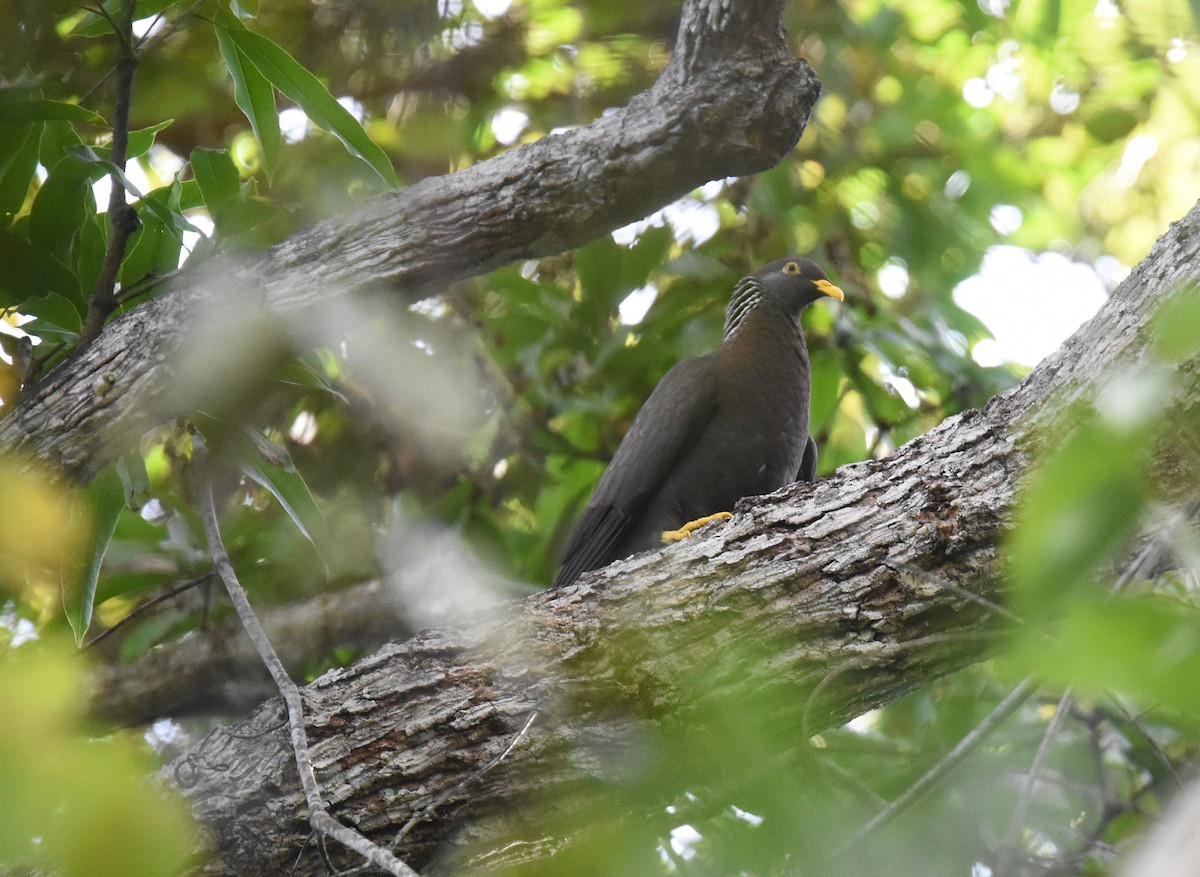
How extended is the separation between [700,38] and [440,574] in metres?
2.31

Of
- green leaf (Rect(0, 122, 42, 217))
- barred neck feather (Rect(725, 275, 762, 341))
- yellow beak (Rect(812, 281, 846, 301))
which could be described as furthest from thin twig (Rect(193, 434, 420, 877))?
yellow beak (Rect(812, 281, 846, 301))

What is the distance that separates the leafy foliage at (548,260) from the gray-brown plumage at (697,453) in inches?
25.0

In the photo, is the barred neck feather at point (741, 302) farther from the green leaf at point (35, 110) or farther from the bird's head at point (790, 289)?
the green leaf at point (35, 110)

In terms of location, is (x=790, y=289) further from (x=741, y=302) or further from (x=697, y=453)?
(x=697, y=453)

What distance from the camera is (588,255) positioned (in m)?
4.35

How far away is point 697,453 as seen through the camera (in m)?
3.93

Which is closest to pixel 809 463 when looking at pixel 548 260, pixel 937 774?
pixel 548 260

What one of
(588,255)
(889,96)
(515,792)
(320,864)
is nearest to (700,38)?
(588,255)

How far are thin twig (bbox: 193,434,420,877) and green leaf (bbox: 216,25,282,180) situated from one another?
3.03 ft

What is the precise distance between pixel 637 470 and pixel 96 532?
1782 millimetres

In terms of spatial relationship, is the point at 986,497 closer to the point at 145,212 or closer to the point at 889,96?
the point at 145,212

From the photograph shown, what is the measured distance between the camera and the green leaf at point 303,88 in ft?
9.12

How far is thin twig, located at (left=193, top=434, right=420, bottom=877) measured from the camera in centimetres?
171

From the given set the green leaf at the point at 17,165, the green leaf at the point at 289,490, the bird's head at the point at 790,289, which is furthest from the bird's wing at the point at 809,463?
the green leaf at the point at 17,165
